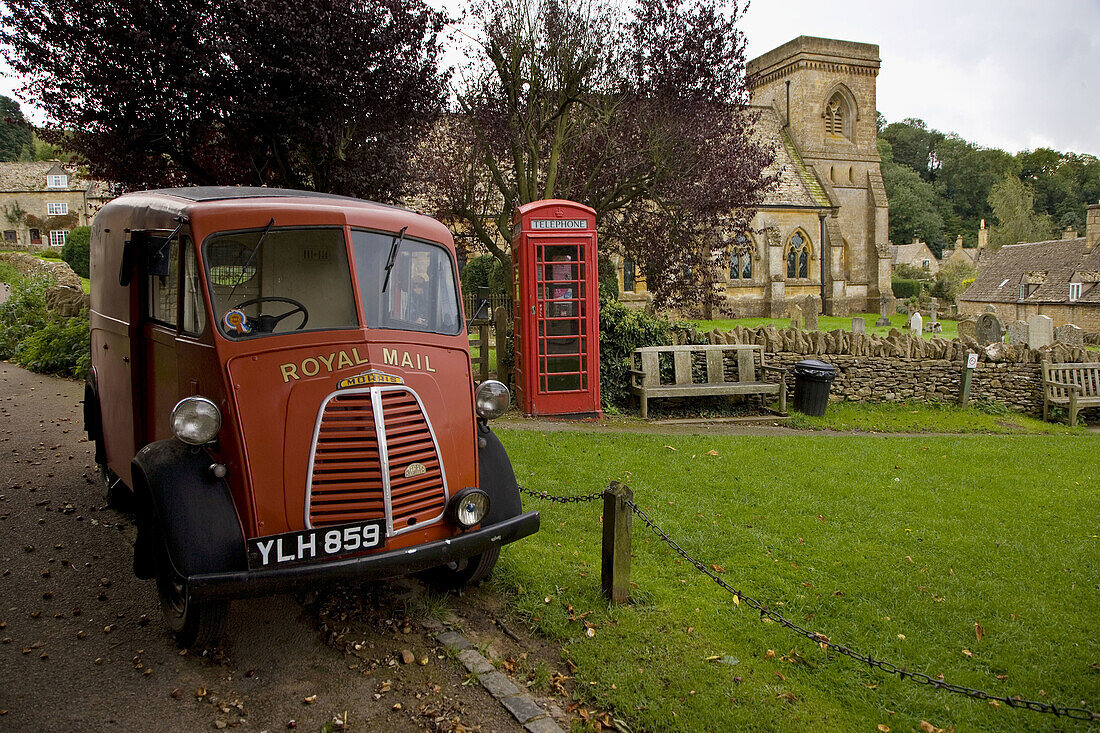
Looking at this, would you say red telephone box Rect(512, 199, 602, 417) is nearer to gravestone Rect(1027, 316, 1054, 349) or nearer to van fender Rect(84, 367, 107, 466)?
van fender Rect(84, 367, 107, 466)

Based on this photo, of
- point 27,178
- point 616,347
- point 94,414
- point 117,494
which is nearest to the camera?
point 117,494

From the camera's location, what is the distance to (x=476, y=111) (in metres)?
13.6

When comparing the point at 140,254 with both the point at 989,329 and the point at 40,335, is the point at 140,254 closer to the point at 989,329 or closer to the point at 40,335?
the point at 40,335

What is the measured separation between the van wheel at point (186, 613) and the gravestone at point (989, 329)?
62.7ft

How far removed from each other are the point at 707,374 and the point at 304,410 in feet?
30.3

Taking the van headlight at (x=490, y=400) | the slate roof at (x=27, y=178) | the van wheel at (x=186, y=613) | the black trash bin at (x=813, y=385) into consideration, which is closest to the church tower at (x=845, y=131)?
the black trash bin at (x=813, y=385)

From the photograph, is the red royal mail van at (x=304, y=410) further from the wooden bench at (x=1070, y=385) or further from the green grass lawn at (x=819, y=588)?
the wooden bench at (x=1070, y=385)

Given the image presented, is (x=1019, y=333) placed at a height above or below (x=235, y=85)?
below

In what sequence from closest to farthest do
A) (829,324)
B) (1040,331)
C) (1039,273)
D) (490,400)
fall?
1. (490,400)
2. (1040,331)
3. (829,324)
4. (1039,273)

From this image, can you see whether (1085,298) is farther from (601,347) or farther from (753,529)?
(753,529)

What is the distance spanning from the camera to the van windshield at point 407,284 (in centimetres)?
453

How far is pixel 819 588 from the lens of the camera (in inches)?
204

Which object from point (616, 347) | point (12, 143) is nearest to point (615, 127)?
point (616, 347)

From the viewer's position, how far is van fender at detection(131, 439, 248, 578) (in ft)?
12.6
